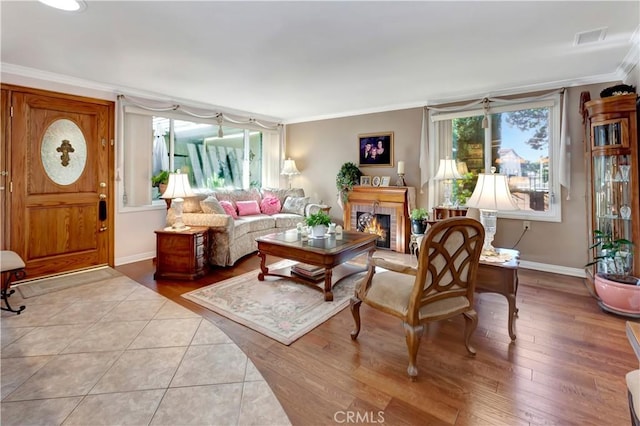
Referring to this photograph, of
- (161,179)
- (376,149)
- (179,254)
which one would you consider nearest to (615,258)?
(376,149)

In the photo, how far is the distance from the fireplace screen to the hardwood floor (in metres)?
2.45

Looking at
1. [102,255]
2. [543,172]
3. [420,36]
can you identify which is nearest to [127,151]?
[102,255]

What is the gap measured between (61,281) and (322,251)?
308 cm

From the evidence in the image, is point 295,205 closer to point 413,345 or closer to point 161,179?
point 161,179

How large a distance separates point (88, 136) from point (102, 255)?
157 cm

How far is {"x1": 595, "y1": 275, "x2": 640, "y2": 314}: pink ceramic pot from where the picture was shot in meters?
2.65

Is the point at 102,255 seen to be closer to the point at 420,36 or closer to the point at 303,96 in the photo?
the point at 303,96

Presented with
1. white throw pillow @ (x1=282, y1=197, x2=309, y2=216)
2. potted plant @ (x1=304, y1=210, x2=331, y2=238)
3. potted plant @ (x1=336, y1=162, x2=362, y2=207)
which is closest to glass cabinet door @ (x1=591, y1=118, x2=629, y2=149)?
potted plant @ (x1=304, y1=210, x2=331, y2=238)

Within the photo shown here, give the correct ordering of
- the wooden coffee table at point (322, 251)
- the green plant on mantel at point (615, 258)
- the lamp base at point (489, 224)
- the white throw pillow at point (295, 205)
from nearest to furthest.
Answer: the lamp base at point (489, 224)
the green plant on mantel at point (615, 258)
the wooden coffee table at point (322, 251)
the white throw pillow at point (295, 205)

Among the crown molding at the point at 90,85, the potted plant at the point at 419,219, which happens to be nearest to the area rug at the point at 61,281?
the crown molding at the point at 90,85

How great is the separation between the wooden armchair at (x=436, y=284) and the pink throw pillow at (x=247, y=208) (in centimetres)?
351

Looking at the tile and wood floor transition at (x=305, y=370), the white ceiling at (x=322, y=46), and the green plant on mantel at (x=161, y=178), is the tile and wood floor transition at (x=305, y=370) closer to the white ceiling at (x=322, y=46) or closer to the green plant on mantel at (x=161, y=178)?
the green plant on mantel at (x=161, y=178)

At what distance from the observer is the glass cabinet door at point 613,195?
10.0 ft

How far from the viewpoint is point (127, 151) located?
4395mm
